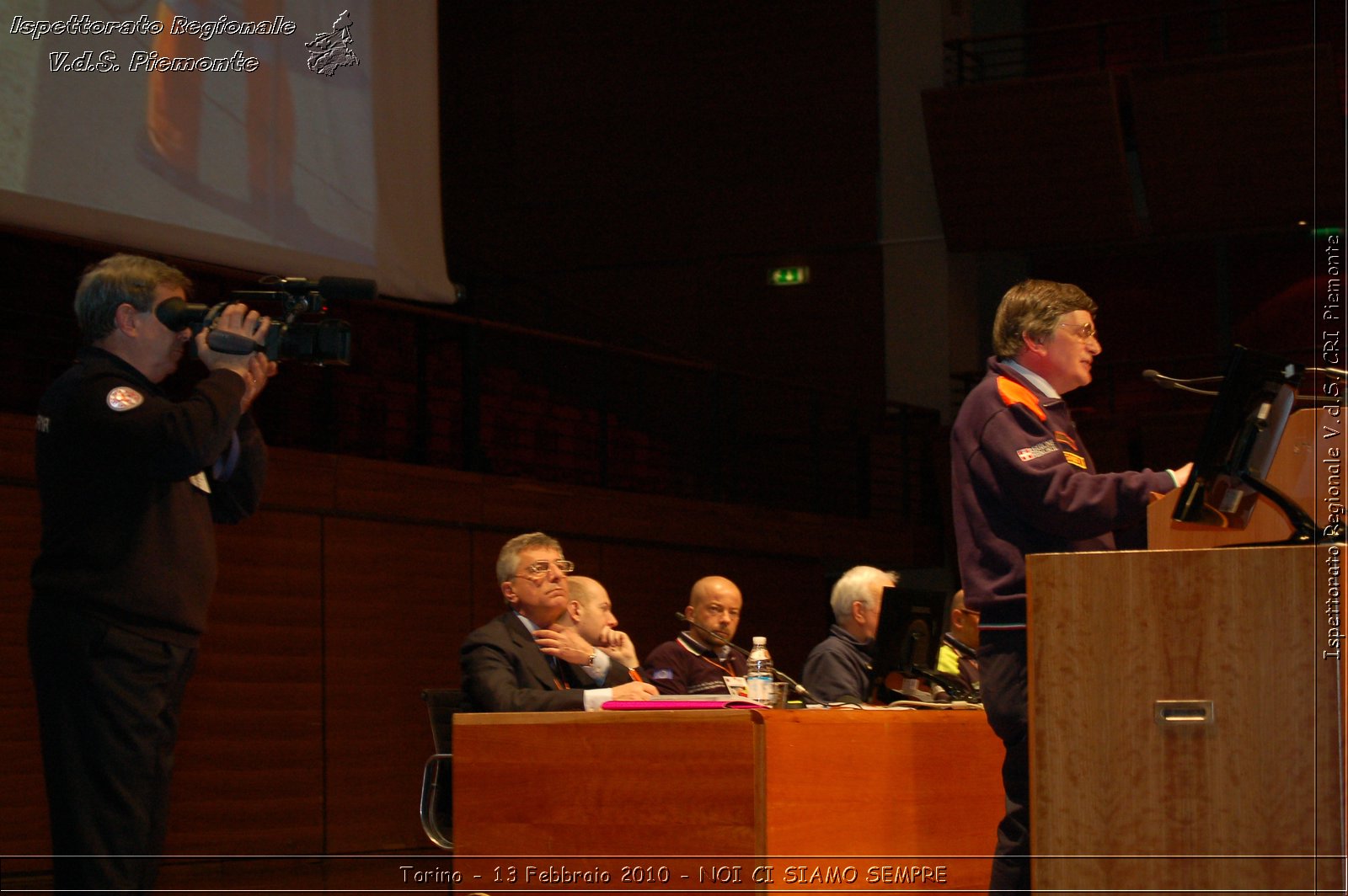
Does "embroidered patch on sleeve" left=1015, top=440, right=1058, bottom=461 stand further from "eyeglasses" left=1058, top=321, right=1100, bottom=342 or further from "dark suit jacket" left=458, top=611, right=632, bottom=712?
"dark suit jacket" left=458, top=611, right=632, bottom=712

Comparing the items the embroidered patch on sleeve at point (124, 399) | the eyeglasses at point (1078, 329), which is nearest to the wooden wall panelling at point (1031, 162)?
the eyeglasses at point (1078, 329)

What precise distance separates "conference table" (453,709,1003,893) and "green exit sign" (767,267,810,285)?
8638mm

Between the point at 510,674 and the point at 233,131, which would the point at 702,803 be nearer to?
the point at 510,674

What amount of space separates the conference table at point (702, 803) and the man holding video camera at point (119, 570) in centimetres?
74

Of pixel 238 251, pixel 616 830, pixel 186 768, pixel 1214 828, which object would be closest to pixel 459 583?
pixel 186 768

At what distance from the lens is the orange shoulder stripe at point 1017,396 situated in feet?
9.81

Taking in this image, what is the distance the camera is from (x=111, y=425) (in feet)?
8.43

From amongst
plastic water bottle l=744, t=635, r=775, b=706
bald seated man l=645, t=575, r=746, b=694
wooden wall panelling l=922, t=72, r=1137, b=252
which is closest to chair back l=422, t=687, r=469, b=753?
bald seated man l=645, t=575, r=746, b=694

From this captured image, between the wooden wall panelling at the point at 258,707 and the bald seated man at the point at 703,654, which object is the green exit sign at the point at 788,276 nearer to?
the wooden wall panelling at the point at 258,707

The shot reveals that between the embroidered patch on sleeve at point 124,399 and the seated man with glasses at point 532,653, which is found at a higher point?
the embroidered patch on sleeve at point 124,399

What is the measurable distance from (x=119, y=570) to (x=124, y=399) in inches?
11.9

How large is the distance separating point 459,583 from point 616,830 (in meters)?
4.31

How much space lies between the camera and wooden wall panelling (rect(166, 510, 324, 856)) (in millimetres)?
5938

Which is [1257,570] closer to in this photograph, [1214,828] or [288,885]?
[1214,828]
